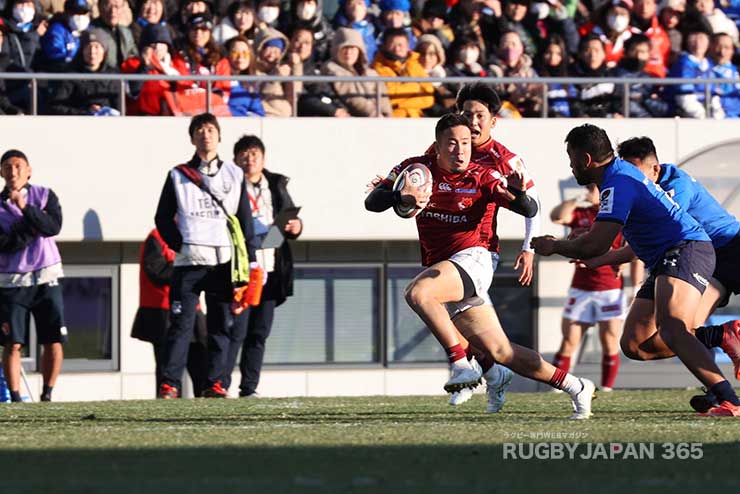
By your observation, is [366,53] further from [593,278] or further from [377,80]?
[593,278]

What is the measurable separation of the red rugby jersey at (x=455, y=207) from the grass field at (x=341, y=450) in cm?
105

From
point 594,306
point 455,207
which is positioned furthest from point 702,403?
point 594,306

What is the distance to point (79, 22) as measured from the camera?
56.6 ft

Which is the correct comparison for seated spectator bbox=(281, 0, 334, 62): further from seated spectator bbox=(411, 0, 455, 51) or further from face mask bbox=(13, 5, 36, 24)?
face mask bbox=(13, 5, 36, 24)

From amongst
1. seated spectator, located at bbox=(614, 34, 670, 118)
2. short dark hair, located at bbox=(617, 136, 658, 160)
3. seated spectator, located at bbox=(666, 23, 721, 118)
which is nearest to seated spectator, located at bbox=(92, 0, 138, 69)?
seated spectator, located at bbox=(614, 34, 670, 118)

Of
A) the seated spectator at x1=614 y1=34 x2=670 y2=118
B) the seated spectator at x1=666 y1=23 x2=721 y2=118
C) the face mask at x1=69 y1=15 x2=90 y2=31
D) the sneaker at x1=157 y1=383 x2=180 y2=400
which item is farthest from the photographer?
the seated spectator at x1=666 y1=23 x2=721 y2=118

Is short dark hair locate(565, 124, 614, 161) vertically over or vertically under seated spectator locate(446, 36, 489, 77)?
under

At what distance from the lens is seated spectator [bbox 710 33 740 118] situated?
62.9 feet

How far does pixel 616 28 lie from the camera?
19.8 metres

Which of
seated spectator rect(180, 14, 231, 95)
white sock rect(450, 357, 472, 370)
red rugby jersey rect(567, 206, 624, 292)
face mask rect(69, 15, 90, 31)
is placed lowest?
white sock rect(450, 357, 472, 370)

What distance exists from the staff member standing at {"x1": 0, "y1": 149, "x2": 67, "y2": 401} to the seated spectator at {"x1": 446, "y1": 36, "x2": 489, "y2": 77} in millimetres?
5689

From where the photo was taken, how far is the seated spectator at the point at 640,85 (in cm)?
1869

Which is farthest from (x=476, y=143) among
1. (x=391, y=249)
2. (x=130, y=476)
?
(x=391, y=249)

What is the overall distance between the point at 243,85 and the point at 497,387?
7404 mm
